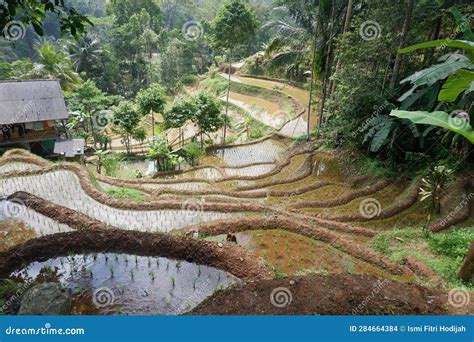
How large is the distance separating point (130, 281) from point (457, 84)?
20.1ft

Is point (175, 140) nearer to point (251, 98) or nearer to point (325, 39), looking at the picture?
point (251, 98)

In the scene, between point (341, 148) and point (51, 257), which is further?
point (341, 148)

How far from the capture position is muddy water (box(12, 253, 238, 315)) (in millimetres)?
5473

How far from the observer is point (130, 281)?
20.0ft

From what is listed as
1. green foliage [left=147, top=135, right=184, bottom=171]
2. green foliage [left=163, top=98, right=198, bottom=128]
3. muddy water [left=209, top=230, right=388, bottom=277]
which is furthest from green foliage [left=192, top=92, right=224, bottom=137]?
muddy water [left=209, top=230, right=388, bottom=277]

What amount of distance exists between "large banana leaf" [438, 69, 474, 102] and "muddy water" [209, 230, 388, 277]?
3653 mm

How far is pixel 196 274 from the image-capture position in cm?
641

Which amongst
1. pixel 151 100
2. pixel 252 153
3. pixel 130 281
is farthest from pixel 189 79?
pixel 130 281

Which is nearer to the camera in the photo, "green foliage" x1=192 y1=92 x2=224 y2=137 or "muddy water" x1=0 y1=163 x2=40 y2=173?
"muddy water" x1=0 y1=163 x2=40 y2=173

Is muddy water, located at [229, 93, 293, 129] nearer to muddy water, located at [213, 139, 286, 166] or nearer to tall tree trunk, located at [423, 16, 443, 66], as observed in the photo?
muddy water, located at [213, 139, 286, 166]

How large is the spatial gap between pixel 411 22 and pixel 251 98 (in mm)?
20892

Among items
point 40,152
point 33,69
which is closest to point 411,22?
point 40,152

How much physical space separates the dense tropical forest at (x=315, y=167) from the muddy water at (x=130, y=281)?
2.8 inches

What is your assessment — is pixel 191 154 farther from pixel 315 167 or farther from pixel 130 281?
pixel 130 281
